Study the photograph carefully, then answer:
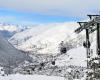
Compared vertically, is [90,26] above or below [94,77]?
above

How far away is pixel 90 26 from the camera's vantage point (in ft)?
91.2

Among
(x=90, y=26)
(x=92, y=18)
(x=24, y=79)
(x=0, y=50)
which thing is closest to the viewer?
(x=92, y=18)

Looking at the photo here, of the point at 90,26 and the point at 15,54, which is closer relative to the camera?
the point at 90,26

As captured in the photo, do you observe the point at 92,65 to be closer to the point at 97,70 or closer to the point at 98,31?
the point at 97,70

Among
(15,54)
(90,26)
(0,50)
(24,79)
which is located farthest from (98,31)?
(15,54)

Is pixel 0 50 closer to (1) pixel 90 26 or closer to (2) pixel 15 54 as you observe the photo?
(2) pixel 15 54

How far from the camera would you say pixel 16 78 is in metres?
35.2

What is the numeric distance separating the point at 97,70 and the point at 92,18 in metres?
5.07

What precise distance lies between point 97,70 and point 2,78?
15.2 metres

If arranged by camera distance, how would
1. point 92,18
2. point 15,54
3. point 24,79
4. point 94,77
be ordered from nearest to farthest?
1. point 94,77
2. point 92,18
3. point 24,79
4. point 15,54

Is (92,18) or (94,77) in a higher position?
(92,18)

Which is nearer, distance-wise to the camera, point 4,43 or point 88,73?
point 88,73

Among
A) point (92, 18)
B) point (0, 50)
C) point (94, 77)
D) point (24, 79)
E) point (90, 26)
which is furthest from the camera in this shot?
point (0, 50)

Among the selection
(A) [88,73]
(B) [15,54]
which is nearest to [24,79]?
(A) [88,73]
